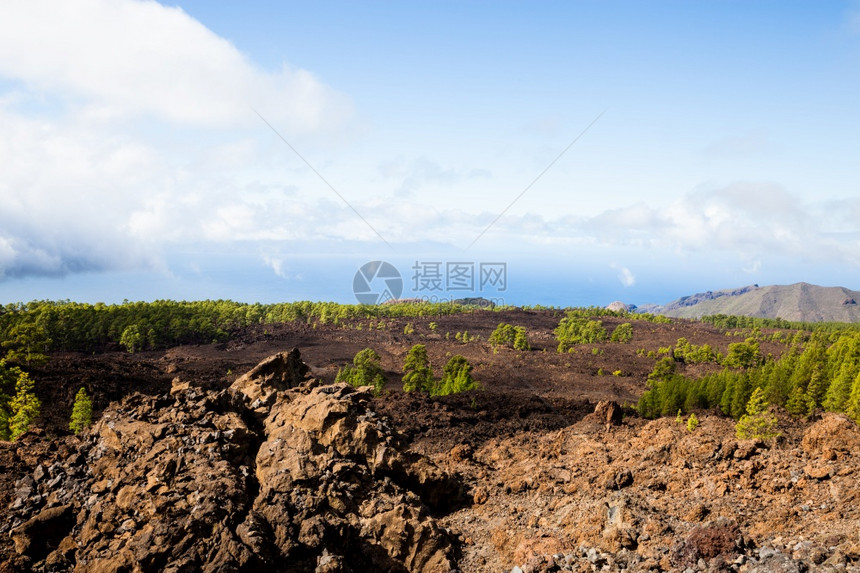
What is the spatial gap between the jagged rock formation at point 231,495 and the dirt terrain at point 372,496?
0.05 metres

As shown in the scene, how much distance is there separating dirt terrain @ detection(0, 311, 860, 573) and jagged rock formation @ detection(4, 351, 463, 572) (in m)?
0.05

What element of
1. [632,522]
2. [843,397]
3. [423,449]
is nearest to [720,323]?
[843,397]

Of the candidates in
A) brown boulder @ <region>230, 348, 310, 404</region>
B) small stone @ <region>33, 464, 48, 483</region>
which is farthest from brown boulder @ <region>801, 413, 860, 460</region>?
small stone @ <region>33, 464, 48, 483</region>

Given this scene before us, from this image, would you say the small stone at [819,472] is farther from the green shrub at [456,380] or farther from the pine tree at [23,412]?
the pine tree at [23,412]

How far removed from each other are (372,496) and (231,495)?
466 cm

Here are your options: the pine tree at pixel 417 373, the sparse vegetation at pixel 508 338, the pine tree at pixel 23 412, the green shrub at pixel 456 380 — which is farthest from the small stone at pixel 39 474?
the sparse vegetation at pixel 508 338

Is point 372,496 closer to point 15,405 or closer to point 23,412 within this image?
point 23,412

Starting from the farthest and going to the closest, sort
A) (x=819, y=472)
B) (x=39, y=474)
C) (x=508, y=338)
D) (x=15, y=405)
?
1. (x=508, y=338)
2. (x=15, y=405)
3. (x=819, y=472)
4. (x=39, y=474)

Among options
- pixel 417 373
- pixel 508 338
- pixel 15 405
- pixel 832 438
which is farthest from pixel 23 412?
pixel 508 338

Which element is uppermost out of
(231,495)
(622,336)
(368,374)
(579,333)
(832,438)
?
(832,438)

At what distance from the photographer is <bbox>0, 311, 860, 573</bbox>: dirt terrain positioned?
12.9m

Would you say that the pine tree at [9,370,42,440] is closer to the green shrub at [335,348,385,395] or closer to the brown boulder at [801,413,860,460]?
the green shrub at [335,348,385,395]

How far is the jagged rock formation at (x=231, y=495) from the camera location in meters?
12.9

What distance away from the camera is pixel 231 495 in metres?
14.5
